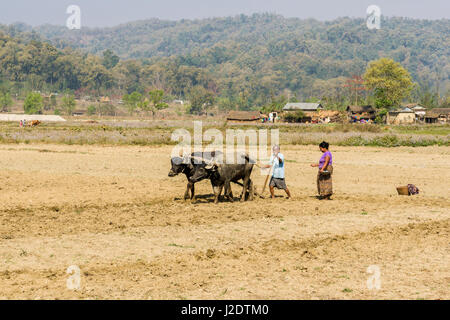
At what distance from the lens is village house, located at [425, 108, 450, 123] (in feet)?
352

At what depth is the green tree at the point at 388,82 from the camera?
333 feet

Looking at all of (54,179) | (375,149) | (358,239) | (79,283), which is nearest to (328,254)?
(358,239)

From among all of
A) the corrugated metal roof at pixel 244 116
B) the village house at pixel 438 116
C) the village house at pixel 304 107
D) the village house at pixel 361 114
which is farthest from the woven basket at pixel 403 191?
the village house at pixel 304 107

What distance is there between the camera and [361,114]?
106m

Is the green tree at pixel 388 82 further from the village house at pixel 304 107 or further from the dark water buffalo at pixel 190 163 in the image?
the dark water buffalo at pixel 190 163

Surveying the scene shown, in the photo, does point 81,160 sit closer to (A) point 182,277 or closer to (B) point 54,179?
(B) point 54,179

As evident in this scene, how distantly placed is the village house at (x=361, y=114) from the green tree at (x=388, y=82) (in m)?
3.49

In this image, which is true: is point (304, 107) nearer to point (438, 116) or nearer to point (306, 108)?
point (306, 108)

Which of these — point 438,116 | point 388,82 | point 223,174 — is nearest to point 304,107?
point 388,82

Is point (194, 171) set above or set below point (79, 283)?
above

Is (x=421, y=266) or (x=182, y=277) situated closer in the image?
(x=182, y=277)

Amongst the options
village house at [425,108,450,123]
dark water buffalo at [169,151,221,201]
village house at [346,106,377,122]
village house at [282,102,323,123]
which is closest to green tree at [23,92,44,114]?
village house at [282,102,323,123]
